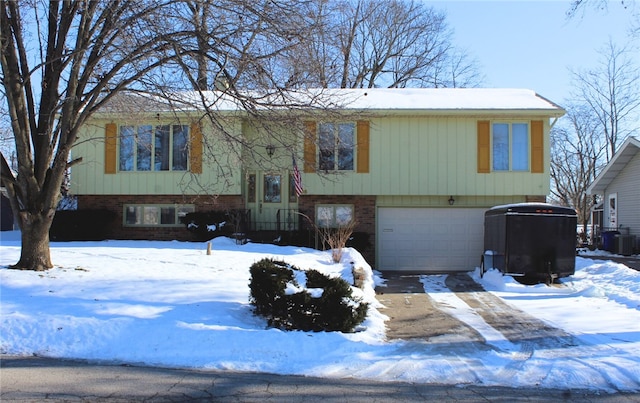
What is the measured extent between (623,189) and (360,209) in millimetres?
13034

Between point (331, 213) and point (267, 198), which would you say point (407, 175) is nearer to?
point (331, 213)

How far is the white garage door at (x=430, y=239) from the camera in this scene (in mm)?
18047

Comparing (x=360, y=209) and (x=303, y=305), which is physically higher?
(x=360, y=209)

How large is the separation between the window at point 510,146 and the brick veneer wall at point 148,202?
890cm

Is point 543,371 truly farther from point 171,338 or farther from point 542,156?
point 542,156

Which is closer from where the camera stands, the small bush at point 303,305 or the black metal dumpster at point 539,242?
the small bush at point 303,305

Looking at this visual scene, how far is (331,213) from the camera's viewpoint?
1858 cm

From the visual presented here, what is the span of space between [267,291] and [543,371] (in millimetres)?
3687

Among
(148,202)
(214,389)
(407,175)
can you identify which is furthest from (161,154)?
(214,389)

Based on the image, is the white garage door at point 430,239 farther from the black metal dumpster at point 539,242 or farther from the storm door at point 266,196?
the black metal dumpster at point 539,242

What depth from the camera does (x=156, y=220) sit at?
1898cm

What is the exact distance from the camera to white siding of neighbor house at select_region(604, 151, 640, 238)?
22078 mm

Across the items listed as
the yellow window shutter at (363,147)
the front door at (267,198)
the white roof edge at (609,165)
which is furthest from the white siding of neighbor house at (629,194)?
the front door at (267,198)

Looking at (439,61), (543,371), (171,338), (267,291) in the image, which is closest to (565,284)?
(543,371)
